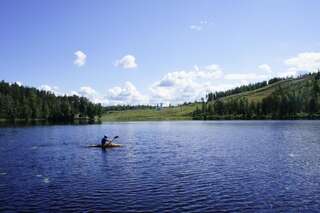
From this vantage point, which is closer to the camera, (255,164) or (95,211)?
(95,211)

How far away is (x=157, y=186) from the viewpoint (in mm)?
41562

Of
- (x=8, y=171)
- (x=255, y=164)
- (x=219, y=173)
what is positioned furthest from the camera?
(x=255, y=164)

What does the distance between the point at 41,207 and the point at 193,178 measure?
63.5ft

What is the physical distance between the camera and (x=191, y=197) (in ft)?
120

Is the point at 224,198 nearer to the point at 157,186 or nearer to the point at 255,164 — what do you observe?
the point at 157,186

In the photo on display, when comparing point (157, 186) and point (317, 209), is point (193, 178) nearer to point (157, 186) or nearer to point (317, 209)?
point (157, 186)

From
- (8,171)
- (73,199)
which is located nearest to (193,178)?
(73,199)

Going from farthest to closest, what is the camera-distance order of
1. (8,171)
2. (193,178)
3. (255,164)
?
(255,164) → (8,171) → (193,178)

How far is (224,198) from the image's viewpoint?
119ft

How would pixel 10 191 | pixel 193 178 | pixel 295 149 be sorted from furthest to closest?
pixel 295 149 < pixel 193 178 < pixel 10 191

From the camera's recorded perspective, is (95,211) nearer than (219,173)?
Yes

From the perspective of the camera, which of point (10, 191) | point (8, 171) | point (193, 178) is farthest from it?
point (8, 171)

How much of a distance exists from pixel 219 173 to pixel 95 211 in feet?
71.4

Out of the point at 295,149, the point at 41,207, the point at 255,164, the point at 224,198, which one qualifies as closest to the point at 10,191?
the point at 41,207
